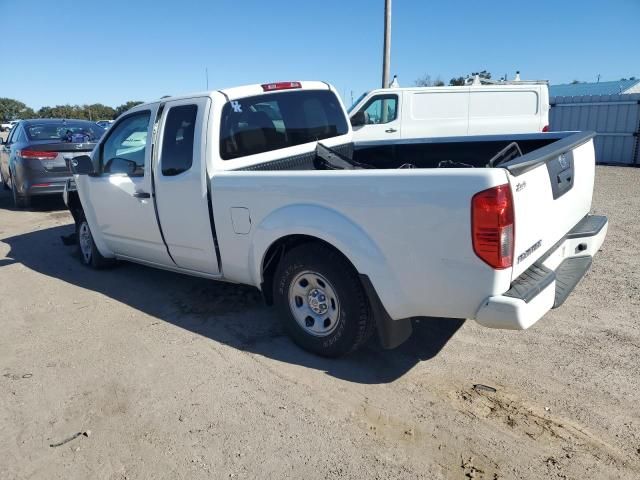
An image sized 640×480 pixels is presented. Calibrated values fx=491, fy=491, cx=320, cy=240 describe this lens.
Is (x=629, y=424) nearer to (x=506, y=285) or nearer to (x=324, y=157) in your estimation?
(x=506, y=285)

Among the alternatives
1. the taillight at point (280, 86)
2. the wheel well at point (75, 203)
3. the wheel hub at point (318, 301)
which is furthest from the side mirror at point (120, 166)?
the wheel hub at point (318, 301)

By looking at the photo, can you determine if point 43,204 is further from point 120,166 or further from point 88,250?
point 120,166

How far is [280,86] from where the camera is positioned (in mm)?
4496

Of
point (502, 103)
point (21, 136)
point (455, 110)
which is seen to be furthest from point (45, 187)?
point (502, 103)

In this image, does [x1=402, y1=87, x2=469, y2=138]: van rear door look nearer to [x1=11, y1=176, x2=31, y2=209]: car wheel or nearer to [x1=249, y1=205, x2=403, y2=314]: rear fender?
[x1=11, y1=176, x2=31, y2=209]: car wheel

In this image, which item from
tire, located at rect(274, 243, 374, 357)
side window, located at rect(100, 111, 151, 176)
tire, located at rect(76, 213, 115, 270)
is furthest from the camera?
tire, located at rect(76, 213, 115, 270)

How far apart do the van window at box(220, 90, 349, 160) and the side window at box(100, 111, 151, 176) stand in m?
1.00

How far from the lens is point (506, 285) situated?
271cm

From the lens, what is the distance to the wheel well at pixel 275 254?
3.42 metres

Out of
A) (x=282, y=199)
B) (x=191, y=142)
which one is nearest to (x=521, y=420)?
(x=282, y=199)

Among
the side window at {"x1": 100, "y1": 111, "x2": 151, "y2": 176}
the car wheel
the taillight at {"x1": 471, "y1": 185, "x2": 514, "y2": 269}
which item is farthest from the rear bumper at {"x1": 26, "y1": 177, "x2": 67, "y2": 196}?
the taillight at {"x1": 471, "y1": 185, "x2": 514, "y2": 269}

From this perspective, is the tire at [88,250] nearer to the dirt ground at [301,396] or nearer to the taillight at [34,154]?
the dirt ground at [301,396]

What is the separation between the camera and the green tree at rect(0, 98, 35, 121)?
7719 cm

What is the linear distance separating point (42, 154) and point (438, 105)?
8.15 metres
